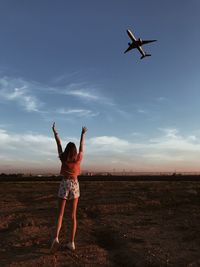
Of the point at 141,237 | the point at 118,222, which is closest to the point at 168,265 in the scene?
the point at 141,237

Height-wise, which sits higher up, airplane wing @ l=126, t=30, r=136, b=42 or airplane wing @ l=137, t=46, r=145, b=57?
airplane wing @ l=126, t=30, r=136, b=42

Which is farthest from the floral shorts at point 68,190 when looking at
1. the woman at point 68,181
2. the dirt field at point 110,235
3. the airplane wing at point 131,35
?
the airplane wing at point 131,35

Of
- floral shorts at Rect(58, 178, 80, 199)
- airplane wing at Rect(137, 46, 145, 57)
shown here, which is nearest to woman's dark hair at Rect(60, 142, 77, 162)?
floral shorts at Rect(58, 178, 80, 199)

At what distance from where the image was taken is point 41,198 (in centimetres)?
1659

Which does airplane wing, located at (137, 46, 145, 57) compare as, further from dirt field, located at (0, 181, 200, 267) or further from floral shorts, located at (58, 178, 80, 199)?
floral shorts, located at (58, 178, 80, 199)

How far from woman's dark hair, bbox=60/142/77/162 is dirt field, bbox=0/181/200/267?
5.85 feet

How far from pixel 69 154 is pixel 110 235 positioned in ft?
9.63

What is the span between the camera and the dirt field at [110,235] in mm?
6371

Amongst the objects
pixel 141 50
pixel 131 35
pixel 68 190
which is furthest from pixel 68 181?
pixel 141 50

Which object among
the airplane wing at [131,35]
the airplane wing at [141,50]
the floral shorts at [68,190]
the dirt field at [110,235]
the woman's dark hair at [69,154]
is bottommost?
the dirt field at [110,235]

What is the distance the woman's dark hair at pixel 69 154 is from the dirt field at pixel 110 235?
1.78m

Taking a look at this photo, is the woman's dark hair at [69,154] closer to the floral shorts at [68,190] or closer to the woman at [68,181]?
the woman at [68,181]

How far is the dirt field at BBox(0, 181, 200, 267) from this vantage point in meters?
6.37

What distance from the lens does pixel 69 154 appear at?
665 centimetres
